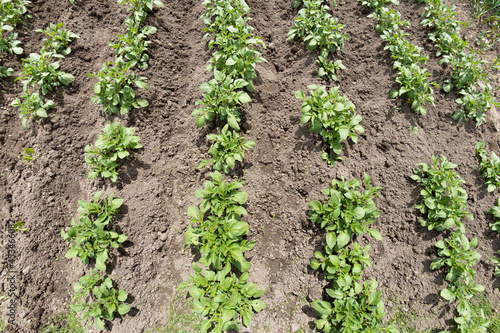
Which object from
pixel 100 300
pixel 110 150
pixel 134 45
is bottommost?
pixel 100 300

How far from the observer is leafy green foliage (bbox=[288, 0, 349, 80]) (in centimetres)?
355

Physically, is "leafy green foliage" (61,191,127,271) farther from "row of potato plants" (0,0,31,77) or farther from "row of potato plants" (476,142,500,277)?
"row of potato plants" (476,142,500,277)

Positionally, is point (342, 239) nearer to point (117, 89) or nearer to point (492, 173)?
point (492, 173)

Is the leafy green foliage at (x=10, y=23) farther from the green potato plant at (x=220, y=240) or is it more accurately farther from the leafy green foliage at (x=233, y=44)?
the green potato plant at (x=220, y=240)

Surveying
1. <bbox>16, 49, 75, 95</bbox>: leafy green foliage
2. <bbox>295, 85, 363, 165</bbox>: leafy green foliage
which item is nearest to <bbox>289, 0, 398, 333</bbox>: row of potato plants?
<bbox>295, 85, 363, 165</bbox>: leafy green foliage

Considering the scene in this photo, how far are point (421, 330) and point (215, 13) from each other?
4.75 metres

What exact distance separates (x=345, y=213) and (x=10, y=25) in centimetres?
568

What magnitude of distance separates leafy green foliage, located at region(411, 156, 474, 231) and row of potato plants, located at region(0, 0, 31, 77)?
595 cm

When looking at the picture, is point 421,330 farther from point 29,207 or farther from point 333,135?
point 29,207

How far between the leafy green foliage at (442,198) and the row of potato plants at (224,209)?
217 cm

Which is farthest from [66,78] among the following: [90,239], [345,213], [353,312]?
[353,312]

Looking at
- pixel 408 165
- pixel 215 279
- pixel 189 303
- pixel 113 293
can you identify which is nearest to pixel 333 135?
pixel 408 165

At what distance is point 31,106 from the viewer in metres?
3.46

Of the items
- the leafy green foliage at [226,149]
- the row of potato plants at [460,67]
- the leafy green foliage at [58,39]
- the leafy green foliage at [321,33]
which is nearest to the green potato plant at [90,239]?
the leafy green foliage at [226,149]
